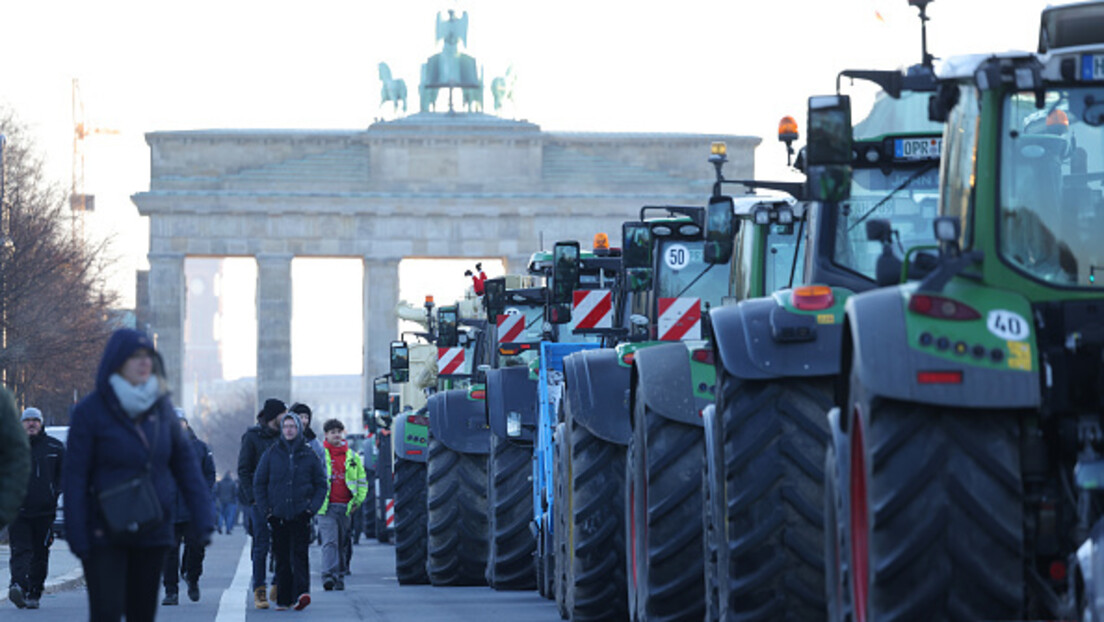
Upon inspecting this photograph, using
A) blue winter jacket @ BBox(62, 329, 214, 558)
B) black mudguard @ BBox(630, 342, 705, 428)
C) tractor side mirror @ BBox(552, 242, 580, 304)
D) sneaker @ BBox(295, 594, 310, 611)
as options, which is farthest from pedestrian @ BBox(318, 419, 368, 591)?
blue winter jacket @ BBox(62, 329, 214, 558)

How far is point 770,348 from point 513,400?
9.24 metres

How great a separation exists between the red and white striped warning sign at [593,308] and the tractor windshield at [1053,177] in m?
9.72

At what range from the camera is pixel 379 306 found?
96.8 metres

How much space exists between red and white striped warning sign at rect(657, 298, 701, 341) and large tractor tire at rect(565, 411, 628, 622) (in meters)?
0.91

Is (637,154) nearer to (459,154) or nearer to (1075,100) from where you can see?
(459,154)

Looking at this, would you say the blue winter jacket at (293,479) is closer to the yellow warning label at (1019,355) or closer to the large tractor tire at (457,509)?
the large tractor tire at (457,509)

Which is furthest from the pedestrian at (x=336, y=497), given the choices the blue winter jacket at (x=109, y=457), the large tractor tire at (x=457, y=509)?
the blue winter jacket at (x=109, y=457)

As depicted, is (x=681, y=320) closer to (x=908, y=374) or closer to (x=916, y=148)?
(x=916, y=148)

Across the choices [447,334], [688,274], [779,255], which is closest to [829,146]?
[779,255]

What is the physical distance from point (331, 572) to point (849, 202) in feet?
40.5

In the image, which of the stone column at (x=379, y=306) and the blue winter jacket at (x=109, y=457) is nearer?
the blue winter jacket at (x=109, y=457)

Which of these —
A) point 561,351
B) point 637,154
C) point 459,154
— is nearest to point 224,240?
point 459,154

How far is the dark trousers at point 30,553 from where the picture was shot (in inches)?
784

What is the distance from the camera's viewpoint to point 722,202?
13102mm
